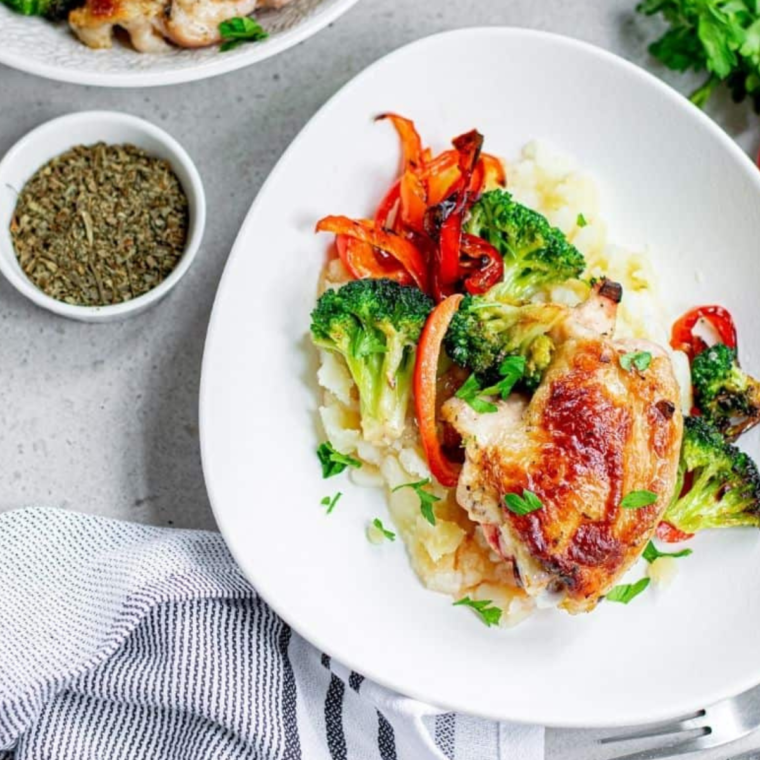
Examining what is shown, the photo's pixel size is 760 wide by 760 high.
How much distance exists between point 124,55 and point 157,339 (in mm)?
1011

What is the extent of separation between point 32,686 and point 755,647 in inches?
95.0

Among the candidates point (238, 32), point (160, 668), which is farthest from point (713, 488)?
point (238, 32)

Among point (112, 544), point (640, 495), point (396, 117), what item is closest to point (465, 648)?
point (640, 495)

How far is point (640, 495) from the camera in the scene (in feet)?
11.4

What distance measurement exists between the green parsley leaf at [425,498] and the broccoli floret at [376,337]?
17 centimetres

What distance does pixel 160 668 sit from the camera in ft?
12.6

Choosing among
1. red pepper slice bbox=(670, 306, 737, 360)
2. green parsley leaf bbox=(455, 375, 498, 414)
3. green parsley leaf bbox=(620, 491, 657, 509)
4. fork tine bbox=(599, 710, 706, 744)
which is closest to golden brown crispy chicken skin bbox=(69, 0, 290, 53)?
green parsley leaf bbox=(455, 375, 498, 414)

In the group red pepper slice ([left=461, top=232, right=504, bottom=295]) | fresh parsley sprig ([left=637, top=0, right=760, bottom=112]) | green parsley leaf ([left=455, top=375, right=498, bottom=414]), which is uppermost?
fresh parsley sprig ([left=637, top=0, right=760, bottom=112])

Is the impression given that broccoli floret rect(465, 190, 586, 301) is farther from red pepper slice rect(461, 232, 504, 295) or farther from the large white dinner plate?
the large white dinner plate

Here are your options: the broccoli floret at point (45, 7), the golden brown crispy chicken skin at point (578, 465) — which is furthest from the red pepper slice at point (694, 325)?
the broccoli floret at point (45, 7)

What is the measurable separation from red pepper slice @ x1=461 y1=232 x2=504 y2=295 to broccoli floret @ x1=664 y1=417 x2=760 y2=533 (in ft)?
2.70

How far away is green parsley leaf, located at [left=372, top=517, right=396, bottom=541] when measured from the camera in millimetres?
3857

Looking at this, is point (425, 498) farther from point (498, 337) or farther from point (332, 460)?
point (498, 337)

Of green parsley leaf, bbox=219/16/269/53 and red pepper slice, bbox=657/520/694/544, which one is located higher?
green parsley leaf, bbox=219/16/269/53
